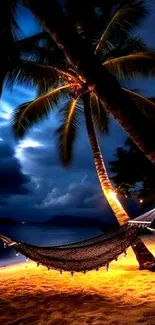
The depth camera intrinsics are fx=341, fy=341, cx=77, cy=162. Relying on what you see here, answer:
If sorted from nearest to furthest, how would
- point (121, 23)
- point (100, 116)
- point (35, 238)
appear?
point (121, 23), point (100, 116), point (35, 238)

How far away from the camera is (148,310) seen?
2.80 m

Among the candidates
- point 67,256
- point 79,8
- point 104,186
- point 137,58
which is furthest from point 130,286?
point 79,8

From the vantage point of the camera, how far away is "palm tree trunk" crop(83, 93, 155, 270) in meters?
4.70

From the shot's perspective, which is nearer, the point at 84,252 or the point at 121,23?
the point at 84,252

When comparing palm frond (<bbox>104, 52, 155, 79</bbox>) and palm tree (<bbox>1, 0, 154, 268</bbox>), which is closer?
palm tree (<bbox>1, 0, 154, 268</bbox>)

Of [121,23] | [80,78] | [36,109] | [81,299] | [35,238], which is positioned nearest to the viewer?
[81,299]

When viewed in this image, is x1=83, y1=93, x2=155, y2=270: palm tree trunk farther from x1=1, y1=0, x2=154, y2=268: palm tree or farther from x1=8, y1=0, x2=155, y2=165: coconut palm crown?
x1=8, y1=0, x2=155, y2=165: coconut palm crown

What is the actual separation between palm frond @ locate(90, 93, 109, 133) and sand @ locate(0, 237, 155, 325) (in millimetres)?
3750

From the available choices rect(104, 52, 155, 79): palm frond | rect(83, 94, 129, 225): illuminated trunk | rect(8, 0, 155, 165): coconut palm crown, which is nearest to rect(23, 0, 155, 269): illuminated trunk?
Answer: rect(8, 0, 155, 165): coconut palm crown

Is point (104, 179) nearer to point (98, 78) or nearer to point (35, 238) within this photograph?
point (98, 78)

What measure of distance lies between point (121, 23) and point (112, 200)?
2721mm

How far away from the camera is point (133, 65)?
17.8ft

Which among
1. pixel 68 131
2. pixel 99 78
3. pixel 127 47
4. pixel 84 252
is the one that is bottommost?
pixel 84 252

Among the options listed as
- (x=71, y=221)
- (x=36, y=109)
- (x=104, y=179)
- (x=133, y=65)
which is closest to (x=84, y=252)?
(x=104, y=179)
